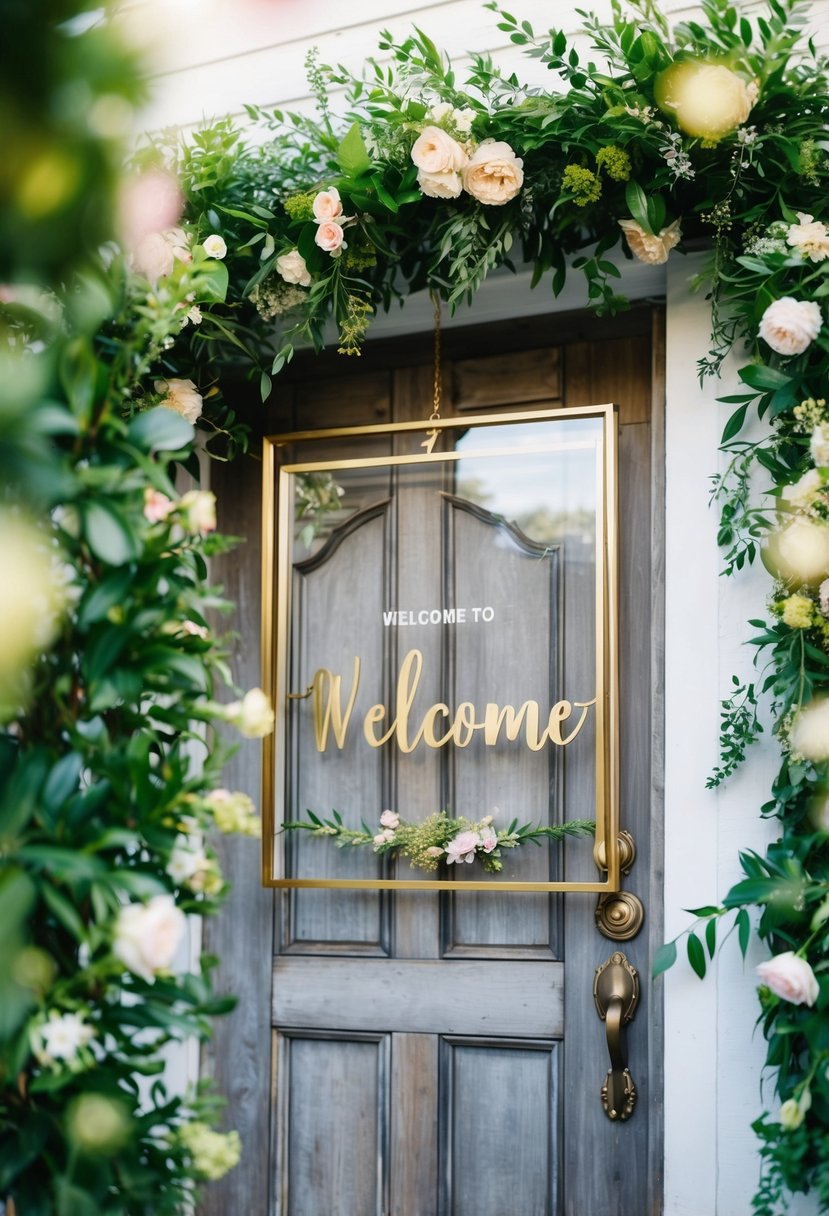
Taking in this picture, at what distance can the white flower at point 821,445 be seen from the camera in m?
1.70

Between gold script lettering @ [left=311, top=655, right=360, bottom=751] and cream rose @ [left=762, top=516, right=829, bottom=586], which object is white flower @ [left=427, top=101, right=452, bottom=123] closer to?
cream rose @ [left=762, top=516, right=829, bottom=586]

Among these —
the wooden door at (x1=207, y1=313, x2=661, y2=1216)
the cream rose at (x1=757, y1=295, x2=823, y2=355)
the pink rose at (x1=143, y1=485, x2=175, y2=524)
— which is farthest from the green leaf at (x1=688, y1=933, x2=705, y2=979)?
the pink rose at (x1=143, y1=485, x2=175, y2=524)

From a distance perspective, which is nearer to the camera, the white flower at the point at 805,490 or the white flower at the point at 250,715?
the white flower at the point at 250,715

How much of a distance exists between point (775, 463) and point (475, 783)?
2.71 feet

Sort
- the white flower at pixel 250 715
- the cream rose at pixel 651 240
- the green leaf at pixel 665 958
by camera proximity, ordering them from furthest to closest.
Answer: the cream rose at pixel 651 240 < the green leaf at pixel 665 958 < the white flower at pixel 250 715

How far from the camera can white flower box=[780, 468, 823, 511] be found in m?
1.72

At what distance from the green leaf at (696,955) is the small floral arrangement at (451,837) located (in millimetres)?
300

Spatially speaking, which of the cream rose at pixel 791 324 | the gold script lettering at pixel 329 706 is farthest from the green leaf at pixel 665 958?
the cream rose at pixel 791 324

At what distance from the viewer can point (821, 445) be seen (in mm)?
1704

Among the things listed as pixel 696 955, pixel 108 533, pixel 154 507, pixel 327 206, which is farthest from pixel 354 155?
pixel 696 955

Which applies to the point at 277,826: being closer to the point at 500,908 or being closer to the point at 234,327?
the point at 500,908

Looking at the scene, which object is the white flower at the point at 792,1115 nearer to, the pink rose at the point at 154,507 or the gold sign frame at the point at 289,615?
the gold sign frame at the point at 289,615

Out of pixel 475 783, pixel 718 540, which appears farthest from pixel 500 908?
pixel 718 540

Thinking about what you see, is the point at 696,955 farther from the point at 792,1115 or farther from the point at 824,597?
the point at 824,597
